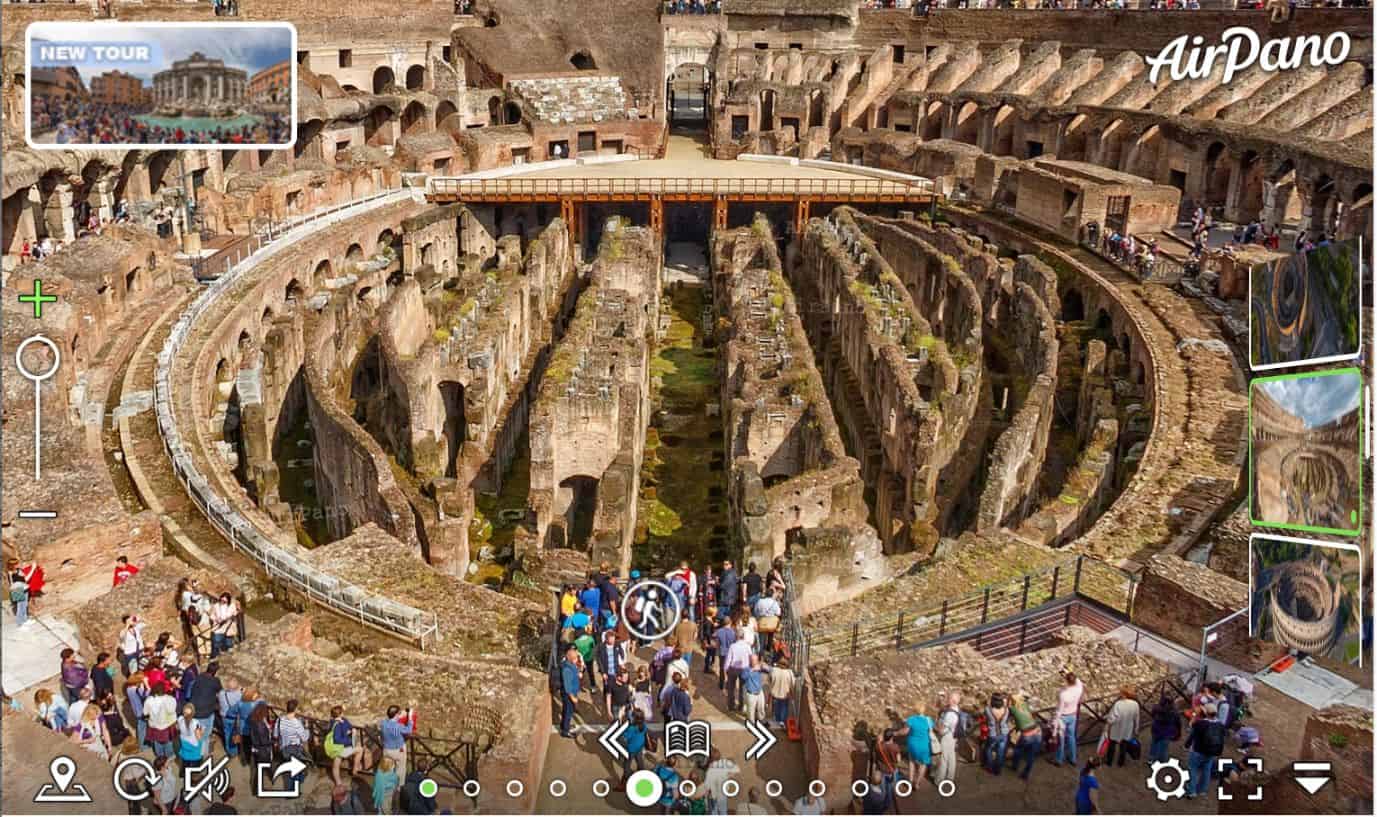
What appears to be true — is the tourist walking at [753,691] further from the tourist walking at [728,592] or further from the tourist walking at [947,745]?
the tourist walking at [728,592]

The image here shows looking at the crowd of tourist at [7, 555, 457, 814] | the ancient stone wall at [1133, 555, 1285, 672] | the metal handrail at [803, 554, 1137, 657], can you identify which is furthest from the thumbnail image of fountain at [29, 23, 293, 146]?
the ancient stone wall at [1133, 555, 1285, 672]

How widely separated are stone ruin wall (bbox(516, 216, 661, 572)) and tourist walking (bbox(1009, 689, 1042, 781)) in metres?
8.49

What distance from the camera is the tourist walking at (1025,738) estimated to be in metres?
12.3

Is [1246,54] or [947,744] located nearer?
[947,744]

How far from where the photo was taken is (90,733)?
41.3ft

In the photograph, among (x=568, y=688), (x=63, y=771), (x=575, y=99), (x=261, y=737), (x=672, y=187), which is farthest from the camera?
(x=575, y=99)

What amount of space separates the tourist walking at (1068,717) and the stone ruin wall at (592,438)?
8.72 m

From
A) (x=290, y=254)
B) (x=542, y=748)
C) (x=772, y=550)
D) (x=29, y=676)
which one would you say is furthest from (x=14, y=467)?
(x=290, y=254)

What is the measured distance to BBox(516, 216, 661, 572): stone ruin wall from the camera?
21438 millimetres

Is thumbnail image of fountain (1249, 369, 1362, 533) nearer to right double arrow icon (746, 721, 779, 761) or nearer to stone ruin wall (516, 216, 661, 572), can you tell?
right double arrow icon (746, 721, 779, 761)

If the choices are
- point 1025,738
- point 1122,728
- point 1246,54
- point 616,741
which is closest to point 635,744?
point 616,741

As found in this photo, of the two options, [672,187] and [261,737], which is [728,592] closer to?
[261,737]

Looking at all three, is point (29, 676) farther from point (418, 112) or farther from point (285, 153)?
point (418, 112)

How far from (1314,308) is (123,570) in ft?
46.6
